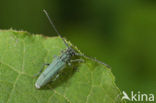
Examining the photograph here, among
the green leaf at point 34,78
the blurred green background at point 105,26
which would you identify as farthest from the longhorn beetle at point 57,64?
the blurred green background at point 105,26


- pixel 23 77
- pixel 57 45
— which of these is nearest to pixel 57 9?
pixel 57 45

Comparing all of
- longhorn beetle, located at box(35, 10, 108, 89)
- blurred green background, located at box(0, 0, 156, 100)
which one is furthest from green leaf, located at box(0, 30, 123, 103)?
blurred green background, located at box(0, 0, 156, 100)

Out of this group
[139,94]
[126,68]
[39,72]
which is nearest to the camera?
[39,72]

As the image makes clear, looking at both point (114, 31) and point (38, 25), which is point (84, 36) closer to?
point (114, 31)

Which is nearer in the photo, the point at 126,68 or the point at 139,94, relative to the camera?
the point at 139,94

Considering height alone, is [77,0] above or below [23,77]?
above

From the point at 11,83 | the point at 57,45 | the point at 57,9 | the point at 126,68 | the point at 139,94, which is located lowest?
the point at 139,94

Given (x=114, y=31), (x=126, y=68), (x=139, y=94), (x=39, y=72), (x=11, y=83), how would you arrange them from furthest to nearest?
(x=114, y=31), (x=126, y=68), (x=139, y=94), (x=39, y=72), (x=11, y=83)
